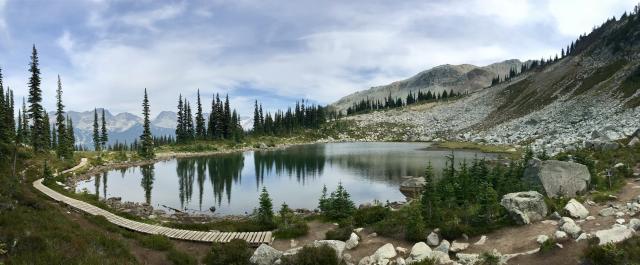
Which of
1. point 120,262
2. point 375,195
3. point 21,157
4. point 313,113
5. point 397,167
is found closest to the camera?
point 120,262

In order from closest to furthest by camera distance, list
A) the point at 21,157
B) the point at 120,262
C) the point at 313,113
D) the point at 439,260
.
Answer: the point at 120,262 < the point at 439,260 < the point at 21,157 < the point at 313,113

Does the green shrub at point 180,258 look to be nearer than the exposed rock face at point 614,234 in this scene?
No

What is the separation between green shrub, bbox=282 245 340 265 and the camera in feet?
50.7

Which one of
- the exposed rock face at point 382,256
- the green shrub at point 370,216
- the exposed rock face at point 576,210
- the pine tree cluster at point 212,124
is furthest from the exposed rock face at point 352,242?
the pine tree cluster at point 212,124

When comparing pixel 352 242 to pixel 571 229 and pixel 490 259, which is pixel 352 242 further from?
pixel 571 229

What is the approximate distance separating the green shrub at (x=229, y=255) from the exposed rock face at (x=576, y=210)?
633 inches

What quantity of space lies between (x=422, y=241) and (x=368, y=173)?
37.4 meters

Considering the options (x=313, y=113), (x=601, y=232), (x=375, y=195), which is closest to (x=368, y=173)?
(x=375, y=195)

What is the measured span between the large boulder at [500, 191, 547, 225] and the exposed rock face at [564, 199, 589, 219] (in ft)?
3.39

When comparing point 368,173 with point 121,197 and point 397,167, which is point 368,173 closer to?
point 397,167

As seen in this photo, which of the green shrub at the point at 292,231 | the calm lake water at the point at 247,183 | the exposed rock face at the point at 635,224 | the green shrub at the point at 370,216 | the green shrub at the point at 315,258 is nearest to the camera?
the exposed rock face at the point at 635,224

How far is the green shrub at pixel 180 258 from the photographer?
17.7 m

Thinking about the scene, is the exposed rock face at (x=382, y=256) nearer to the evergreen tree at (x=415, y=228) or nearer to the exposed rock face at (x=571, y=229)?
the evergreen tree at (x=415, y=228)

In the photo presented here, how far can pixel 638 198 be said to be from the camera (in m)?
18.7
